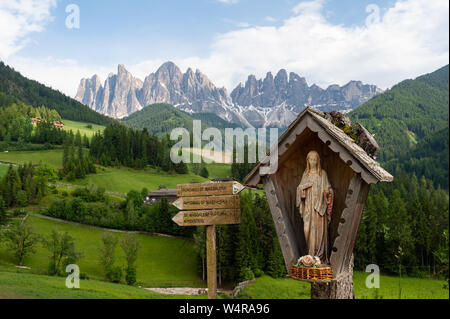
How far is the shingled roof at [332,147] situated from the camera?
6.23m

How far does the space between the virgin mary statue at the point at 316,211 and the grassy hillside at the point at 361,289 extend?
29.8 m

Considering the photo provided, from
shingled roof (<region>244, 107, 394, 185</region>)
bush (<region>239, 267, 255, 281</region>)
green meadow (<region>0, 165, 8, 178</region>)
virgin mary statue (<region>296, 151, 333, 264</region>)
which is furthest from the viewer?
green meadow (<region>0, 165, 8, 178</region>)

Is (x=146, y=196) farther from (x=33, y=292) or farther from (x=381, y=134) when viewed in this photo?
(x=381, y=134)

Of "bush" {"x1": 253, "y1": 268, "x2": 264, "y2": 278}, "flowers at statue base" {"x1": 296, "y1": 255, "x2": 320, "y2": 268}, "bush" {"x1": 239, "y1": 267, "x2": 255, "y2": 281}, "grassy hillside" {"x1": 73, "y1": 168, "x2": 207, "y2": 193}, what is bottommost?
"bush" {"x1": 253, "y1": 268, "x2": 264, "y2": 278}

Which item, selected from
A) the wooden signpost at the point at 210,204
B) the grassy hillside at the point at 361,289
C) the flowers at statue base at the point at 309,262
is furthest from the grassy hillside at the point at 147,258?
the flowers at statue base at the point at 309,262

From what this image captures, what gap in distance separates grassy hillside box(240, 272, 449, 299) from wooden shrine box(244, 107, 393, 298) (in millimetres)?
29495

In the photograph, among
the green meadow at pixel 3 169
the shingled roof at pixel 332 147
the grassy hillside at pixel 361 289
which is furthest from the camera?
the green meadow at pixel 3 169

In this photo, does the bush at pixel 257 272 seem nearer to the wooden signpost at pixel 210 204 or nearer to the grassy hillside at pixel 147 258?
the grassy hillside at pixel 147 258

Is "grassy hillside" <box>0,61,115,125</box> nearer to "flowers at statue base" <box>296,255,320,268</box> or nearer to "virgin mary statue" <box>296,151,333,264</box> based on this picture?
"virgin mary statue" <box>296,151,333,264</box>

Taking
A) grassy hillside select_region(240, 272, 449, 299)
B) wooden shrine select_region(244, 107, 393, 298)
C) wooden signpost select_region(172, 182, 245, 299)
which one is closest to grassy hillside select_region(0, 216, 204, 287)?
grassy hillside select_region(240, 272, 449, 299)

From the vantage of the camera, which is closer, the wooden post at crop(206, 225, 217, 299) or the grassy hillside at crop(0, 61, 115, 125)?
the wooden post at crop(206, 225, 217, 299)

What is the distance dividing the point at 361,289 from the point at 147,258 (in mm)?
31634

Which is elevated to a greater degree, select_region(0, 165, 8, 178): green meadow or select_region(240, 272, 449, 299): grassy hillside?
select_region(0, 165, 8, 178): green meadow

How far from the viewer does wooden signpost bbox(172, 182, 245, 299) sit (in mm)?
8242
